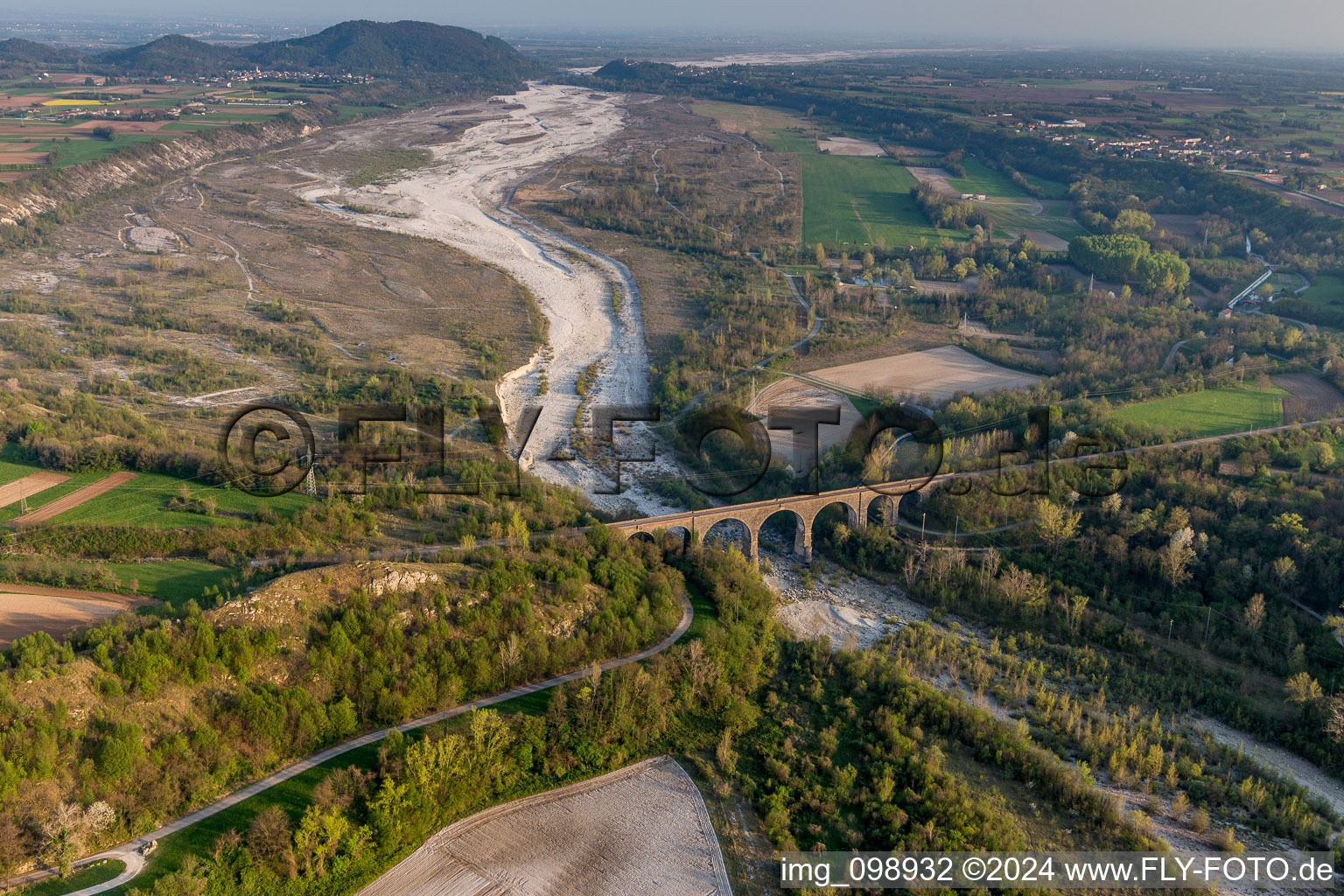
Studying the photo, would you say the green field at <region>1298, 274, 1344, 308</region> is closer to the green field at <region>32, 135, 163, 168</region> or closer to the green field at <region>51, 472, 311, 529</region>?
the green field at <region>51, 472, 311, 529</region>

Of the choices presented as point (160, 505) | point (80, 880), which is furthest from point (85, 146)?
point (80, 880)

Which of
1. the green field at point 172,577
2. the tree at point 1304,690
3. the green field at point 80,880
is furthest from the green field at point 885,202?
the green field at point 80,880

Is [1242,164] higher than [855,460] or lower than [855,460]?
higher

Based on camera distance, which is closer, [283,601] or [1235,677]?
[283,601]

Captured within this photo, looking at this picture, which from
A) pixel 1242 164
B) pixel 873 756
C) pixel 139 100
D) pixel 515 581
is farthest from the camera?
pixel 139 100

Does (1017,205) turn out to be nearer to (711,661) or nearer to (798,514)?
(798,514)

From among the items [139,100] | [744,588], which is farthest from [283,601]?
[139,100]

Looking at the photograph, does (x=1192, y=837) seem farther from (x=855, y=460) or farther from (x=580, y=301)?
(x=580, y=301)
